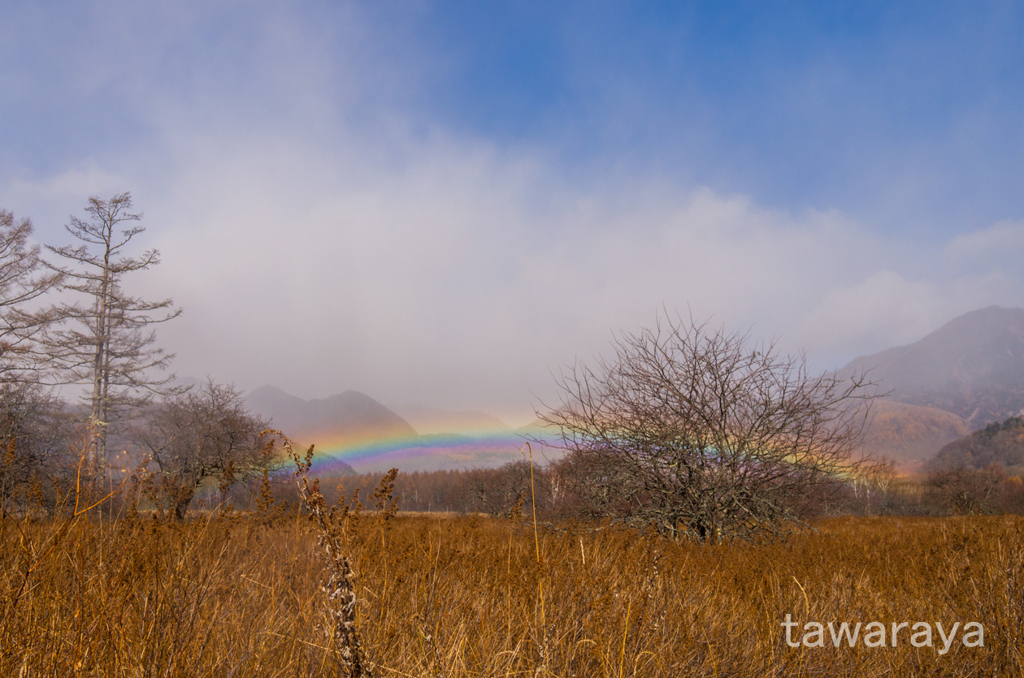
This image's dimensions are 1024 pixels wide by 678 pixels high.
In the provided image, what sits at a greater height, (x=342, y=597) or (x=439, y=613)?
(x=342, y=597)

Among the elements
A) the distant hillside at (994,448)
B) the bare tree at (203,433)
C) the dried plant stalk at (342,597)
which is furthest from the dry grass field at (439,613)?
the distant hillside at (994,448)

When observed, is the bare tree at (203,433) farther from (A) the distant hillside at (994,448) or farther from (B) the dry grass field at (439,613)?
(A) the distant hillside at (994,448)

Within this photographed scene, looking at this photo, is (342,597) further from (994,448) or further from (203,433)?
(994,448)

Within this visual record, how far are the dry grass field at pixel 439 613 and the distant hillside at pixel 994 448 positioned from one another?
105511 mm

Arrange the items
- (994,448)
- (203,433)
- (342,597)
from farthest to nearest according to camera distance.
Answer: (994,448) → (203,433) → (342,597)

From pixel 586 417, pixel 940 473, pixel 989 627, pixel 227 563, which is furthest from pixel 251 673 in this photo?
pixel 940 473

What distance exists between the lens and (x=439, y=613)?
9.43 ft

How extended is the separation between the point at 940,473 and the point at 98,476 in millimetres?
47366

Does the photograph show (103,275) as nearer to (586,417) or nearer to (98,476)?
(586,417)

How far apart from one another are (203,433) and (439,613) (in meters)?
23.8

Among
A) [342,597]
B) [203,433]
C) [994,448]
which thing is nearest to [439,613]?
[342,597]

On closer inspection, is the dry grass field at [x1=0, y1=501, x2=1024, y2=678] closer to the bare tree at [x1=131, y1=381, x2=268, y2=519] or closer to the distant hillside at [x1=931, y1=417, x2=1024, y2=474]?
the bare tree at [x1=131, y1=381, x2=268, y2=519]

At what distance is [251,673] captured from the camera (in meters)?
2.04

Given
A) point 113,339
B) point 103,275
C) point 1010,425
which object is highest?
point 103,275
